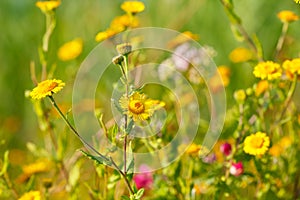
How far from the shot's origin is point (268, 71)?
106cm

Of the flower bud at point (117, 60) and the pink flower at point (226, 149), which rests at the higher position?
the flower bud at point (117, 60)

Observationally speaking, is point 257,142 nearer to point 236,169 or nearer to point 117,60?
point 236,169

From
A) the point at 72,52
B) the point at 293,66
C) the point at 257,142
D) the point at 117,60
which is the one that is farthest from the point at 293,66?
the point at 72,52

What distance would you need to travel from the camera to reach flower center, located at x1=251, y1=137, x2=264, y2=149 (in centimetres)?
104

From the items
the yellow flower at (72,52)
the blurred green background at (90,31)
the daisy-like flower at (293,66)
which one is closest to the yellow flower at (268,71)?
the daisy-like flower at (293,66)

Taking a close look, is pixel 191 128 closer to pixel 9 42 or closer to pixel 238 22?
pixel 238 22

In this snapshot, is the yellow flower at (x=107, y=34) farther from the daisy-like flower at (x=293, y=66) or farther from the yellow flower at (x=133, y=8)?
the daisy-like flower at (x=293, y=66)

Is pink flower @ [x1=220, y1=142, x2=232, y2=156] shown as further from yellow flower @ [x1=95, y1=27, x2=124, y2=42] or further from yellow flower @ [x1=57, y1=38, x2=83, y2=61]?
yellow flower @ [x1=57, y1=38, x2=83, y2=61]

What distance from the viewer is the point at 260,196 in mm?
1128

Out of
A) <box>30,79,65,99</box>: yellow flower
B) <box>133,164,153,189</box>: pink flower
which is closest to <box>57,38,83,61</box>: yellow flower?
<box>133,164,153,189</box>: pink flower

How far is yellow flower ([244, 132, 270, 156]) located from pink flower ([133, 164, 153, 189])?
29cm

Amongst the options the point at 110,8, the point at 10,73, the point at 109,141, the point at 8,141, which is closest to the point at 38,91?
the point at 109,141

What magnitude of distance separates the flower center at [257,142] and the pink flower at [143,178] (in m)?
0.30

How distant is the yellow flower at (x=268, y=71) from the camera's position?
1.05 m
